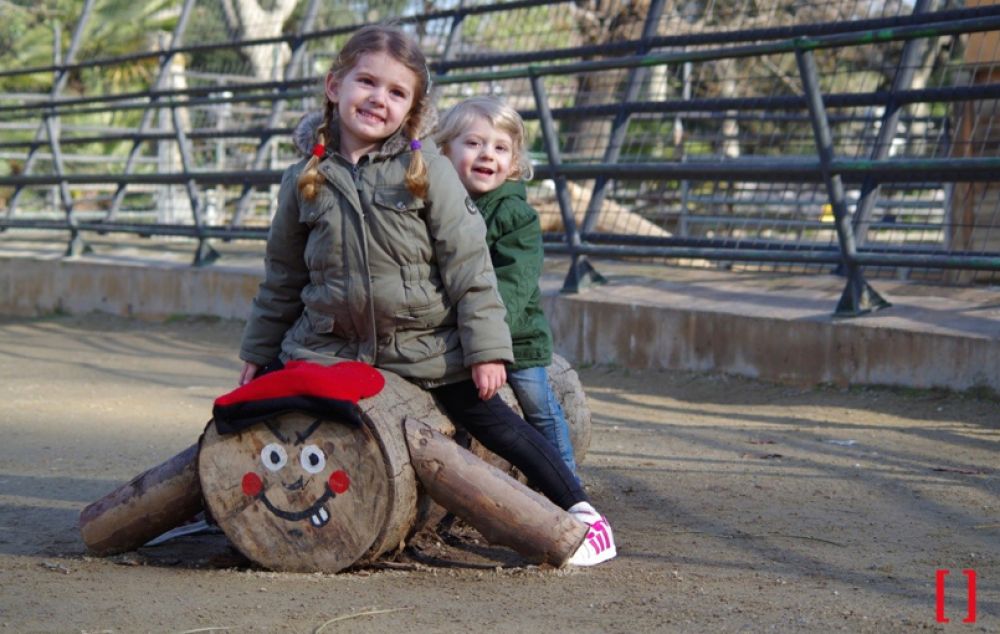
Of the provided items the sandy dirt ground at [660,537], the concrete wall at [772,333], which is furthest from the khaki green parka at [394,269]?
the concrete wall at [772,333]

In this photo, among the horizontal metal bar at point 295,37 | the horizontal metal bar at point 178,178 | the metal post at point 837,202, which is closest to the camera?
the metal post at point 837,202

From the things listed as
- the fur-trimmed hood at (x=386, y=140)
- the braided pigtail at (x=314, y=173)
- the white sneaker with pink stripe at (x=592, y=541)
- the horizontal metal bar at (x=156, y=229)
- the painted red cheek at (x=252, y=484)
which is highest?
the fur-trimmed hood at (x=386, y=140)

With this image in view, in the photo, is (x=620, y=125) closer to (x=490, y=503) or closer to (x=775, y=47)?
(x=775, y=47)

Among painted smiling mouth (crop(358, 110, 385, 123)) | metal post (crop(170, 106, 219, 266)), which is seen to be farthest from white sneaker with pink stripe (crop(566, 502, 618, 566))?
metal post (crop(170, 106, 219, 266))

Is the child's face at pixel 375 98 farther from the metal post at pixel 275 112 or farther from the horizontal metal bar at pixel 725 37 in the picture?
the metal post at pixel 275 112

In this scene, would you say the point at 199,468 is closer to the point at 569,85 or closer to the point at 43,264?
the point at 569,85

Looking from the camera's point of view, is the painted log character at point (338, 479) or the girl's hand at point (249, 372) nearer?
the painted log character at point (338, 479)

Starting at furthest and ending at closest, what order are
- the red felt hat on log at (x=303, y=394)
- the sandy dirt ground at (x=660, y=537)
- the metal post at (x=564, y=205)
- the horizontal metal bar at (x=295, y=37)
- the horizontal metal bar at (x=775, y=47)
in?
the horizontal metal bar at (x=295, y=37) → the metal post at (x=564, y=205) → the horizontal metal bar at (x=775, y=47) → the red felt hat on log at (x=303, y=394) → the sandy dirt ground at (x=660, y=537)

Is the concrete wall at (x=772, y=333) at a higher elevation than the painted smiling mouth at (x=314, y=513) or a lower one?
higher

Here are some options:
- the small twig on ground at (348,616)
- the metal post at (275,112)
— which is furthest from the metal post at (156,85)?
the small twig on ground at (348,616)

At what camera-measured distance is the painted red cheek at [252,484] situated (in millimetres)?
3252

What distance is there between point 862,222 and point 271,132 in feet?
17.2

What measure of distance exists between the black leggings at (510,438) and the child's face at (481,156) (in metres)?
0.67

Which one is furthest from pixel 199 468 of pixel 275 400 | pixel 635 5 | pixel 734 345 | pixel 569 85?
pixel 635 5
